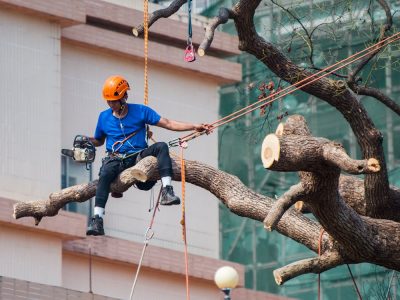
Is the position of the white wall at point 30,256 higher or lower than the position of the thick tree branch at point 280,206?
higher

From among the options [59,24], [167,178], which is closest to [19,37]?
[59,24]

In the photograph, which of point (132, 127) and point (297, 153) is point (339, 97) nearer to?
point (132, 127)

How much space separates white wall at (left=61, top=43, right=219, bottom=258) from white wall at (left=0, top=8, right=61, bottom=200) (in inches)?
27.4

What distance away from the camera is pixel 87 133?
3553 centimetres

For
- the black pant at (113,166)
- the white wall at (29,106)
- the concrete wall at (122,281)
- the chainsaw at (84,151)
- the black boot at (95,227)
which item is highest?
the white wall at (29,106)

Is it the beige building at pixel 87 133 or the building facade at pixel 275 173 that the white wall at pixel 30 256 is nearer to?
the beige building at pixel 87 133

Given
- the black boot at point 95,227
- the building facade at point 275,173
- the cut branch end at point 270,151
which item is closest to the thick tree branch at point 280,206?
the cut branch end at point 270,151

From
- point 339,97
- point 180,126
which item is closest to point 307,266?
point 339,97

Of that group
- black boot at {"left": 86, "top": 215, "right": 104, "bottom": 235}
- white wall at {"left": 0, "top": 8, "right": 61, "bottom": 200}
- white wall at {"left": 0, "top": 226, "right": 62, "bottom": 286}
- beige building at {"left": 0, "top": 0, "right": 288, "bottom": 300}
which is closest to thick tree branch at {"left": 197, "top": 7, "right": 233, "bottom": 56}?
black boot at {"left": 86, "top": 215, "right": 104, "bottom": 235}

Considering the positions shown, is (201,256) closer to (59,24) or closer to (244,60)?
(59,24)

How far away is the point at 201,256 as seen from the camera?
36594 millimetres

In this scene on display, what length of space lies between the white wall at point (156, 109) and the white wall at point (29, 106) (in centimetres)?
70

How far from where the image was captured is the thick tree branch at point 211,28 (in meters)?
20.8

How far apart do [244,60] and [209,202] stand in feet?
22.6
